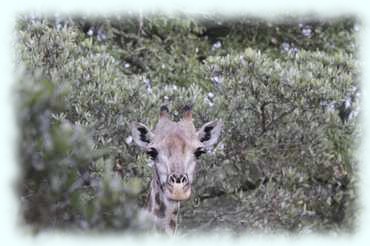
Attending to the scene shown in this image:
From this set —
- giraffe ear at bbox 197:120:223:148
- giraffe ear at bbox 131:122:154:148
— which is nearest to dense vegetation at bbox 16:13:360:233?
giraffe ear at bbox 131:122:154:148

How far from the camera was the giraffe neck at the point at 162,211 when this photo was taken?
592cm

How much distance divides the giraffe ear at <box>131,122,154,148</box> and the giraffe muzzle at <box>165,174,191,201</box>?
495 mm

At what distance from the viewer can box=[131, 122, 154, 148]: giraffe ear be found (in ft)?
19.6

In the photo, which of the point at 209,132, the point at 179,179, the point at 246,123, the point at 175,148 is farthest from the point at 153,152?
the point at 246,123

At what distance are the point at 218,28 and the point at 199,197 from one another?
4026 mm

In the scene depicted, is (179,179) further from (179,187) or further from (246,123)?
(246,123)

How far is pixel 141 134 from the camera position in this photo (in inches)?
236

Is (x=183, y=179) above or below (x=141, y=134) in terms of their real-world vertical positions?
below

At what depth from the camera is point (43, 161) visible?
334 centimetres

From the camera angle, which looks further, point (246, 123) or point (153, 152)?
point (246, 123)

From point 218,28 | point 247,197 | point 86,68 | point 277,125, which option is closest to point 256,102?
point 277,125

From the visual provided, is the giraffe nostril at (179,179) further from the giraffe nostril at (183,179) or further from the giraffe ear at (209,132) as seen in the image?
the giraffe ear at (209,132)

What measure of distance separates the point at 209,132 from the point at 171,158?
1.83 feet

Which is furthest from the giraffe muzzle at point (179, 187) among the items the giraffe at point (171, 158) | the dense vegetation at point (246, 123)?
the dense vegetation at point (246, 123)
